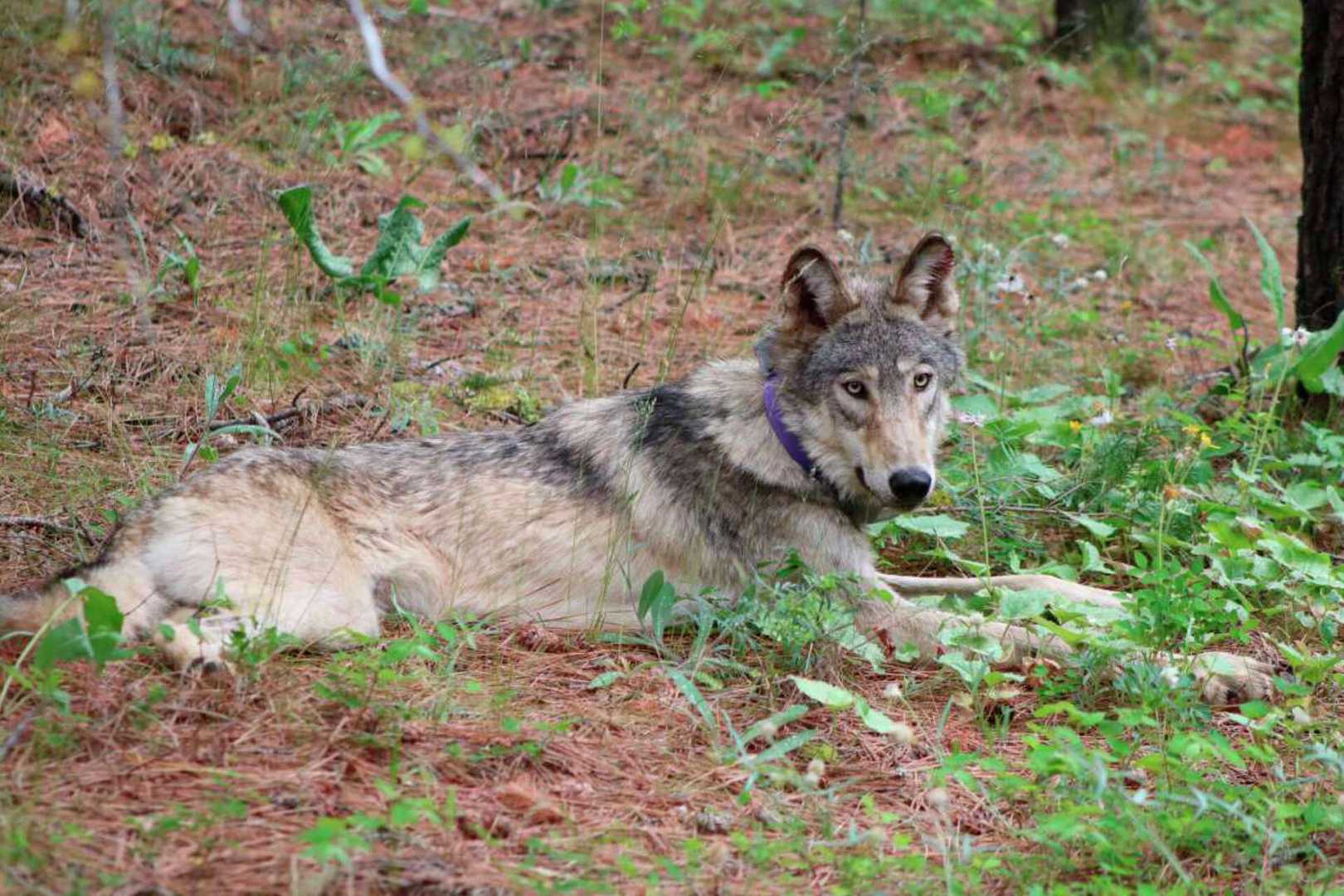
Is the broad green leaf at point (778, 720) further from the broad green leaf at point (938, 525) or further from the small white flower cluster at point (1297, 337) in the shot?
the small white flower cluster at point (1297, 337)

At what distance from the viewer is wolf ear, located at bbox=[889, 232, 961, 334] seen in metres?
4.77

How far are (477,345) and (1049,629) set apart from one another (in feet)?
12.3

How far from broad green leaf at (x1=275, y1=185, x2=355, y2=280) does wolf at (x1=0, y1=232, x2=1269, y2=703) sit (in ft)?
4.75

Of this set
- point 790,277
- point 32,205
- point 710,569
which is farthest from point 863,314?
point 32,205

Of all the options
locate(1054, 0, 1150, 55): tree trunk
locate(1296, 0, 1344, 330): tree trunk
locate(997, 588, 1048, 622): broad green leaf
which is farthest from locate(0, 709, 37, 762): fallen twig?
locate(1054, 0, 1150, 55): tree trunk

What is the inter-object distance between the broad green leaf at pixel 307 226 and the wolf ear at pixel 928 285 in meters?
2.88

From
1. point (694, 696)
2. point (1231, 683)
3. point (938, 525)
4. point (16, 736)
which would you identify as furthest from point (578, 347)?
point (16, 736)

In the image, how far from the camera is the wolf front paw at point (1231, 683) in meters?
4.10

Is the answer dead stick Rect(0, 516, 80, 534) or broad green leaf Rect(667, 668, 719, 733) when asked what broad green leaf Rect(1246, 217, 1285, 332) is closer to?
broad green leaf Rect(667, 668, 719, 733)

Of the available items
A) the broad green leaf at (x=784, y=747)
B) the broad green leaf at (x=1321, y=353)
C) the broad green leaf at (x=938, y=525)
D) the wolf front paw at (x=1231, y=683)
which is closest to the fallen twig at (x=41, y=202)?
the broad green leaf at (x=938, y=525)

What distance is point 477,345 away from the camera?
6816 millimetres

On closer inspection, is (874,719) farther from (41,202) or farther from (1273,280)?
(41,202)

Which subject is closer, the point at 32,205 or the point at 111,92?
the point at 111,92

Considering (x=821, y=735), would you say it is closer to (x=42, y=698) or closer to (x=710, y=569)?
(x=710, y=569)
